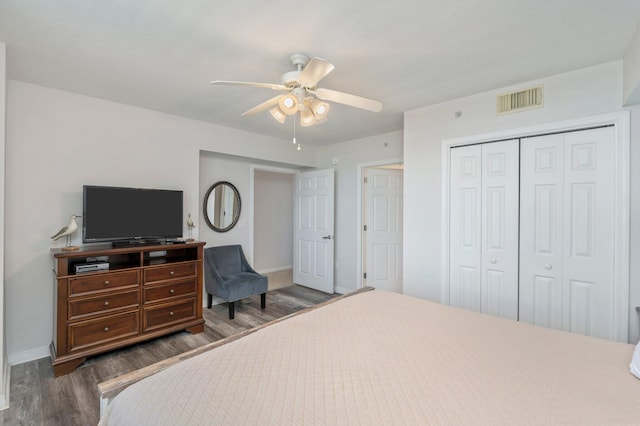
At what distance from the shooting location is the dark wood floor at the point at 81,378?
1.90 m

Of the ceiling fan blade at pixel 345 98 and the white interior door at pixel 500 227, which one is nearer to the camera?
the ceiling fan blade at pixel 345 98

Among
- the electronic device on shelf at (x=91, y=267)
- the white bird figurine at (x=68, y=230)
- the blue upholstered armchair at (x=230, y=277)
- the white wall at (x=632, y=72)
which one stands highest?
the white wall at (x=632, y=72)

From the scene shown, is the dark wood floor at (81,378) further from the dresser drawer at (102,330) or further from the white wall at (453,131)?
the white wall at (453,131)

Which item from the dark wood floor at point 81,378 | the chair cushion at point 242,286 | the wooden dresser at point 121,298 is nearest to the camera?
the dark wood floor at point 81,378

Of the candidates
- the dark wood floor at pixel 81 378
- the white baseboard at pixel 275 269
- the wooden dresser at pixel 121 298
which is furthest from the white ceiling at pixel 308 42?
the white baseboard at pixel 275 269

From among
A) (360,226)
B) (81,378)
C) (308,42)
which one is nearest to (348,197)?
(360,226)

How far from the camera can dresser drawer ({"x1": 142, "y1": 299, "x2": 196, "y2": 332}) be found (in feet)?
9.19

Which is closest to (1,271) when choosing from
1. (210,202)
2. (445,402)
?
(210,202)

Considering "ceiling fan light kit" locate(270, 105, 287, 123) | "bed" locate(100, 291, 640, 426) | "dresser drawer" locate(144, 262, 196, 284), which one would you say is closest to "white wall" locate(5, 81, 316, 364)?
"dresser drawer" locate(144, 262, 196, 284)

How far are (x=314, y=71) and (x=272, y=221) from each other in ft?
16.2

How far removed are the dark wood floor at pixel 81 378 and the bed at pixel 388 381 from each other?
1254mm

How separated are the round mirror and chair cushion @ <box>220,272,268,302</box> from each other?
781 millimetres

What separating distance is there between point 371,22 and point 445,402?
190 cm

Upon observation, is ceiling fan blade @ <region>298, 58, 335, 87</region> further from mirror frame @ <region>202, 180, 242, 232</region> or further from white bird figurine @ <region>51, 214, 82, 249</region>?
mirror frame @ <region>202, 180, 242, 232</region>
